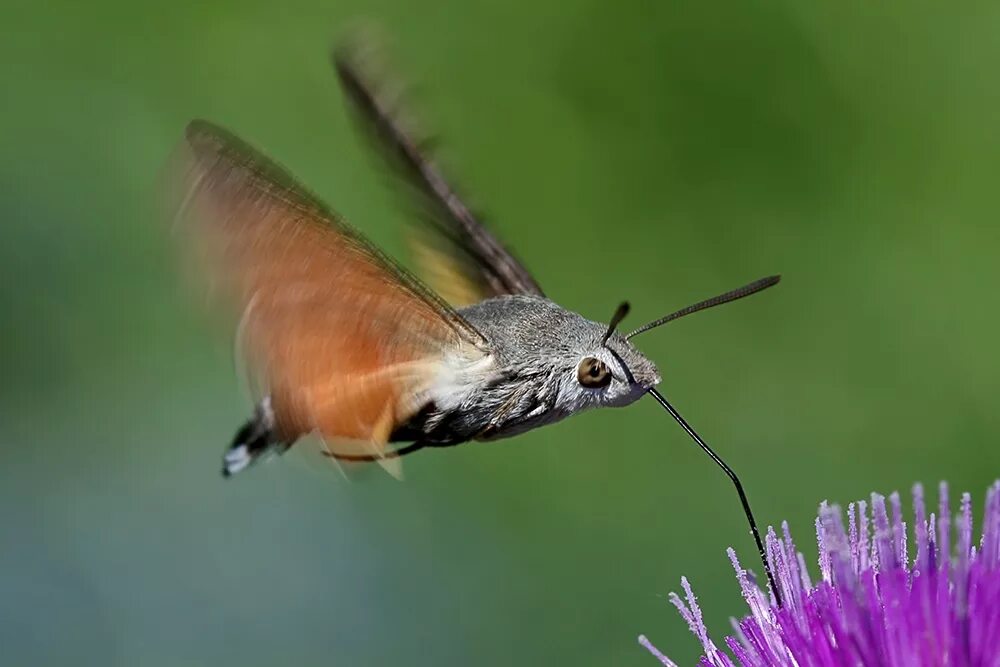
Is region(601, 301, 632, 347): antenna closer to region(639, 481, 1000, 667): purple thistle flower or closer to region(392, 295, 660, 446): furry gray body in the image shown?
region(392, 295, 660, 446): furry gray body

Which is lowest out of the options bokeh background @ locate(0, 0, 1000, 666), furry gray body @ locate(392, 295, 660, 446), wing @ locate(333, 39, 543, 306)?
furry gray body @ locate(392, 295, 660, 446)

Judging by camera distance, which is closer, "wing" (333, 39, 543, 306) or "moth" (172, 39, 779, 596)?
"moth" (172, 39, 779, 596)

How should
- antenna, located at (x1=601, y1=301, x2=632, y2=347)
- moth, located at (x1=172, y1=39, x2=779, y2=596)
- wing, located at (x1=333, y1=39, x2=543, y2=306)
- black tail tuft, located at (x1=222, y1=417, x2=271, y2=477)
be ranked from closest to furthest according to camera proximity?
moth, located at (x1=172, y1=39, x2=779, y2=596), antenna, located at (x1=601, y1=301, x2=632, y2=347), black tail tuft, located at (x1=222, y1=417, x2=271, y2=477), wing, located at (x1=333, y1=39, x2=543, y2=306)

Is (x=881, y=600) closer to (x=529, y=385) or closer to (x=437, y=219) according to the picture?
(x=529, y=385)

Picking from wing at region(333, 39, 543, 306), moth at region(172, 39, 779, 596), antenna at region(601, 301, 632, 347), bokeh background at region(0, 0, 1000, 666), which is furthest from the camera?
bokeh background at region(0, 0, 1000, 666)

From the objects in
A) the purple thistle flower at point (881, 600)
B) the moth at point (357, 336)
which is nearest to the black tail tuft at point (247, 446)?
the moth at point (357, 336)

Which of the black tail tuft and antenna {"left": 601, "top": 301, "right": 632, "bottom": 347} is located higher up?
antenna {"left": 601, "top": 301, "right": 632, "bottom": 347}

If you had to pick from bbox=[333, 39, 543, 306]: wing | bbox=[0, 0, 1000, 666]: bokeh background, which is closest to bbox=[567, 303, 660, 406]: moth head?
bbox=[333, 39, 543, 306]: wing
